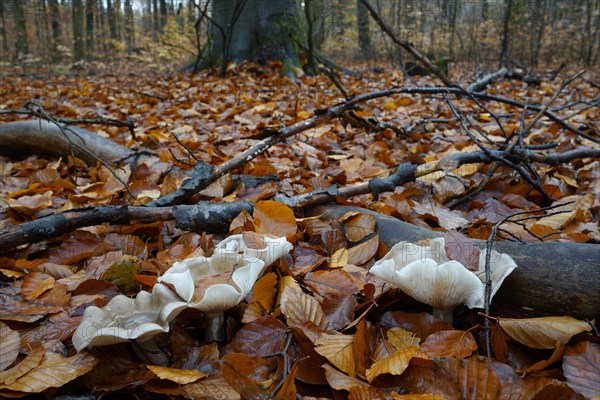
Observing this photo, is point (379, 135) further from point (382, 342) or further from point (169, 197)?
point (382, 342)

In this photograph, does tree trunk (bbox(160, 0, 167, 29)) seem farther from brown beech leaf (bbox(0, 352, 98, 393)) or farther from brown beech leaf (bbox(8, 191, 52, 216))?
brown beech leaf (bbox(0, 352, 98, 393))

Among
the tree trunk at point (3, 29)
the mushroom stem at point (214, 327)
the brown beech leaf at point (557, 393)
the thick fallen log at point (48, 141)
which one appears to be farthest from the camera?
the tree trunk at point (3, 29)

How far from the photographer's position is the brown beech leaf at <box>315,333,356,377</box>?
3.96ft

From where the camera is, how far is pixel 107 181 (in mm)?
2934

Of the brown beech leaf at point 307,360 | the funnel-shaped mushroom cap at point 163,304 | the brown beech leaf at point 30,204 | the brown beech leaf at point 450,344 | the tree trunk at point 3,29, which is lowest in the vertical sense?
the brown beech leaf at point 307,360

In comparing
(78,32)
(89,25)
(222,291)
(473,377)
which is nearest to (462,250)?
(473,377)

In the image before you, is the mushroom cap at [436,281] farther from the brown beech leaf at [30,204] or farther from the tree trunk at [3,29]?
the tree trunk at [3,29]

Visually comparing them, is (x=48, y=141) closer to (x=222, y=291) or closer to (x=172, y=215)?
(x=172, y=215)

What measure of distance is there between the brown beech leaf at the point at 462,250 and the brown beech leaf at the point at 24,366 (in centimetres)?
128

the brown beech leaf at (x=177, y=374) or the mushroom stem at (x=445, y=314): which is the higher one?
the mushroom stem at (x=445, y=314)

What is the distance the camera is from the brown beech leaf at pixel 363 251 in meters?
1.81

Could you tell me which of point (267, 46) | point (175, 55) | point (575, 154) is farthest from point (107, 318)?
point (175, 55)

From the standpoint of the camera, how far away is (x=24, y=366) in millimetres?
1183

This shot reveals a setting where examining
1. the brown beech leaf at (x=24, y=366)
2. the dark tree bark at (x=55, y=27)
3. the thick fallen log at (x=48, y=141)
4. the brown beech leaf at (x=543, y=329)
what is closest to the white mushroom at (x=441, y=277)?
the brown beech leaf at (x=543, y=329)
